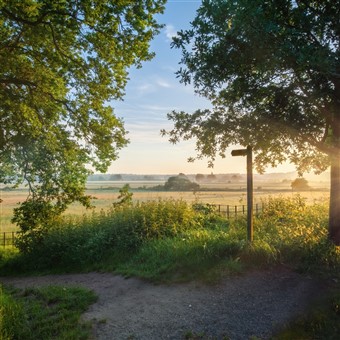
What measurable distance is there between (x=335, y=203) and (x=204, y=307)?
592 cm

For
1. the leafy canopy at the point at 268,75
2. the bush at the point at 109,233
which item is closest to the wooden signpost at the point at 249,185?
the leafy canopy at the point at 268,75

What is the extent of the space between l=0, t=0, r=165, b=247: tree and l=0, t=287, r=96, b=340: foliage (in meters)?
7.10

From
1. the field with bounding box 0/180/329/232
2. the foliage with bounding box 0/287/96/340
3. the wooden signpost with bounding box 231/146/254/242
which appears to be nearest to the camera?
the foliage with bounding box 0/287/96/340

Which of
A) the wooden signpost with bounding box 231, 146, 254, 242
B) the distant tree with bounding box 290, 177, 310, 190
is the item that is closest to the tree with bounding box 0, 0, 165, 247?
the wooden signpost with bounding box 231, 146, 254, 242

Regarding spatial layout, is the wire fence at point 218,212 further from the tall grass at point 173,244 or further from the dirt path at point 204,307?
the dirt path at point 204,307

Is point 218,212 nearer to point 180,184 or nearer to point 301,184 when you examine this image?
point 180,184

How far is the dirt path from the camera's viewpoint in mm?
5891

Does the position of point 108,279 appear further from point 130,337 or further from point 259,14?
point 259,14

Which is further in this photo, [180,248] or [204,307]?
[180,248]

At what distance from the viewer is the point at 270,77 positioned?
8805 mm

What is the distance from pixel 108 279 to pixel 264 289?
4580 millimetres

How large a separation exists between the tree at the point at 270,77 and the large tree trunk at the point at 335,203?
28 millimetres

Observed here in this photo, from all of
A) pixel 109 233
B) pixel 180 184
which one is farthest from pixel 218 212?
pixel 180 184

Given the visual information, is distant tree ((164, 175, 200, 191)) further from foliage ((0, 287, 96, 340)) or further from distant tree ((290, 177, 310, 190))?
foliage ((0, 287, 96, 340))
